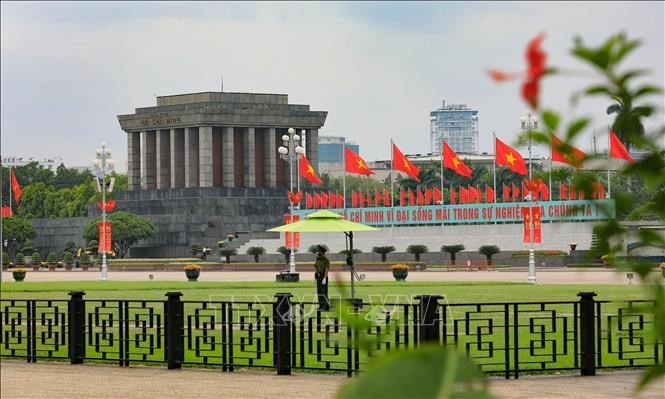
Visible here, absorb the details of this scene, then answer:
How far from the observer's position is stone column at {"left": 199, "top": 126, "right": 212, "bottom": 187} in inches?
3514

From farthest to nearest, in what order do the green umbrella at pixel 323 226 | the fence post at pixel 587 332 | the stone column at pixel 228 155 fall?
the stone column at pixel 228 155, the green umbrella at pixel 323 226, the fence post at pixel 587 332

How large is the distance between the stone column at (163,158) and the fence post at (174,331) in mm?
77802

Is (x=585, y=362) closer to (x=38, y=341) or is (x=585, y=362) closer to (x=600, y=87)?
(x=38, y=341)

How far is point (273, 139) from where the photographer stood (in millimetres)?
92062

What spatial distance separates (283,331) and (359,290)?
2056 cm

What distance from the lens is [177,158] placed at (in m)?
92.9

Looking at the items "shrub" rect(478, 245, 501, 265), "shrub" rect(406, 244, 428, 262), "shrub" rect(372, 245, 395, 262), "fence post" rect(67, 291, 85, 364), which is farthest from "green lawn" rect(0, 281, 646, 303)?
"shrub" rect(372, 245, 395, 262)

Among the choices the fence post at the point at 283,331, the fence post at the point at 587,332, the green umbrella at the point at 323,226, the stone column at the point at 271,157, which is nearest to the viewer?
the fence post at the point at 587,332

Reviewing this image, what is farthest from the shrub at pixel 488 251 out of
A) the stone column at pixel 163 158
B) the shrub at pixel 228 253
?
the stone column at pixel 163 158

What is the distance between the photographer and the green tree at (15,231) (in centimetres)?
8305

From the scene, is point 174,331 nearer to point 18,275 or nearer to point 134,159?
point 18,275

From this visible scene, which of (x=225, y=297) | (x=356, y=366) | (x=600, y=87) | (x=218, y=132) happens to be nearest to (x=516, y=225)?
(x=218, y=132)

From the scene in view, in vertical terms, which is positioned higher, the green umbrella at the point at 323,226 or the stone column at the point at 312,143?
the stone column at the point at 312,143

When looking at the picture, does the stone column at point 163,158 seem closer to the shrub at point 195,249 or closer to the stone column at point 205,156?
the stone column at point 205,156
